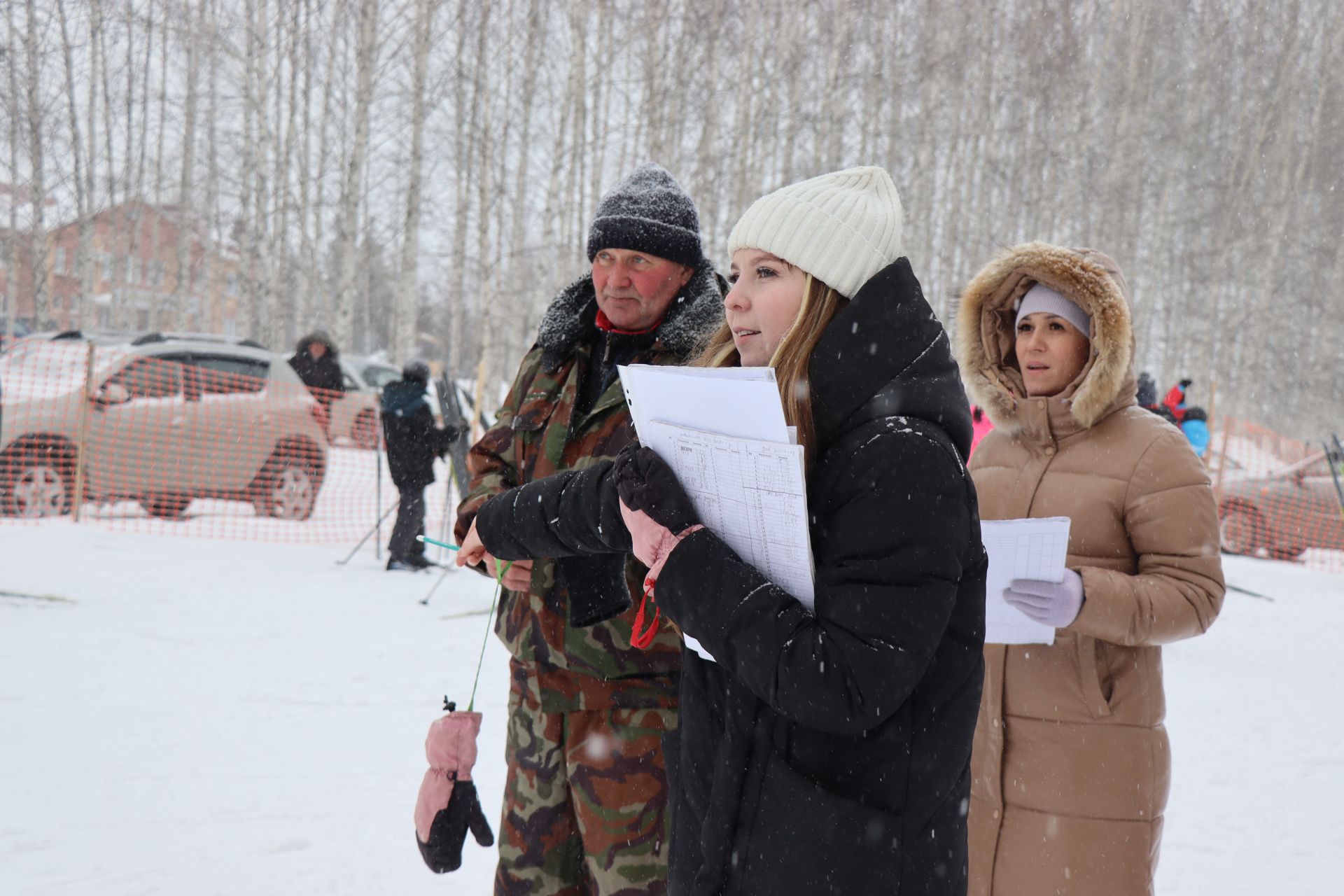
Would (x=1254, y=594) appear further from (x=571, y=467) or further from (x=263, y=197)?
(x=263, y=197)

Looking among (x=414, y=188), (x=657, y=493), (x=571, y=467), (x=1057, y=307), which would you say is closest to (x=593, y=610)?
(x=571, y=467)

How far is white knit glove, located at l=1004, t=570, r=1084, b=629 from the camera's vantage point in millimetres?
1918

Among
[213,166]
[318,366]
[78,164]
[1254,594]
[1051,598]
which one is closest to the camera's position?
[1051,598]

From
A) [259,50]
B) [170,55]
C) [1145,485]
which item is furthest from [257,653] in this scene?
[170,55]

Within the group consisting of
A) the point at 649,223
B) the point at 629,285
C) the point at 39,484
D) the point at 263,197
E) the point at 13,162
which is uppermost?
the point at 13,162

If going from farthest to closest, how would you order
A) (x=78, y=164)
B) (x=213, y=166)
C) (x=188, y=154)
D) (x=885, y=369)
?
(x=213, y=166)
(x=188, y=154)
(x=78, y=164)
(x=885, y=369)

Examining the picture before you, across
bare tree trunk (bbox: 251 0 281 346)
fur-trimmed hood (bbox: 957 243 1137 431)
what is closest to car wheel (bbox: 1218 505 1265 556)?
fur-trimmed hood (bbox: 957 243 1137 431)

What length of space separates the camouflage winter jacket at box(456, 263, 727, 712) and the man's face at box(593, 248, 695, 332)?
0.19 feet

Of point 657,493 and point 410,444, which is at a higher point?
point 657,493

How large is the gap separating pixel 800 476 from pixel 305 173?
62.6 ft

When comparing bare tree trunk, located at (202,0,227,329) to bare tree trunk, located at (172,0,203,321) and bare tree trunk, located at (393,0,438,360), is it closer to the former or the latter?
bare tree trunk, located at (172,0,203,321)

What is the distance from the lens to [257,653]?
5488 mm

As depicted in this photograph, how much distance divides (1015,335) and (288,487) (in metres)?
8.72

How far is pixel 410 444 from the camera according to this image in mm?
7965
